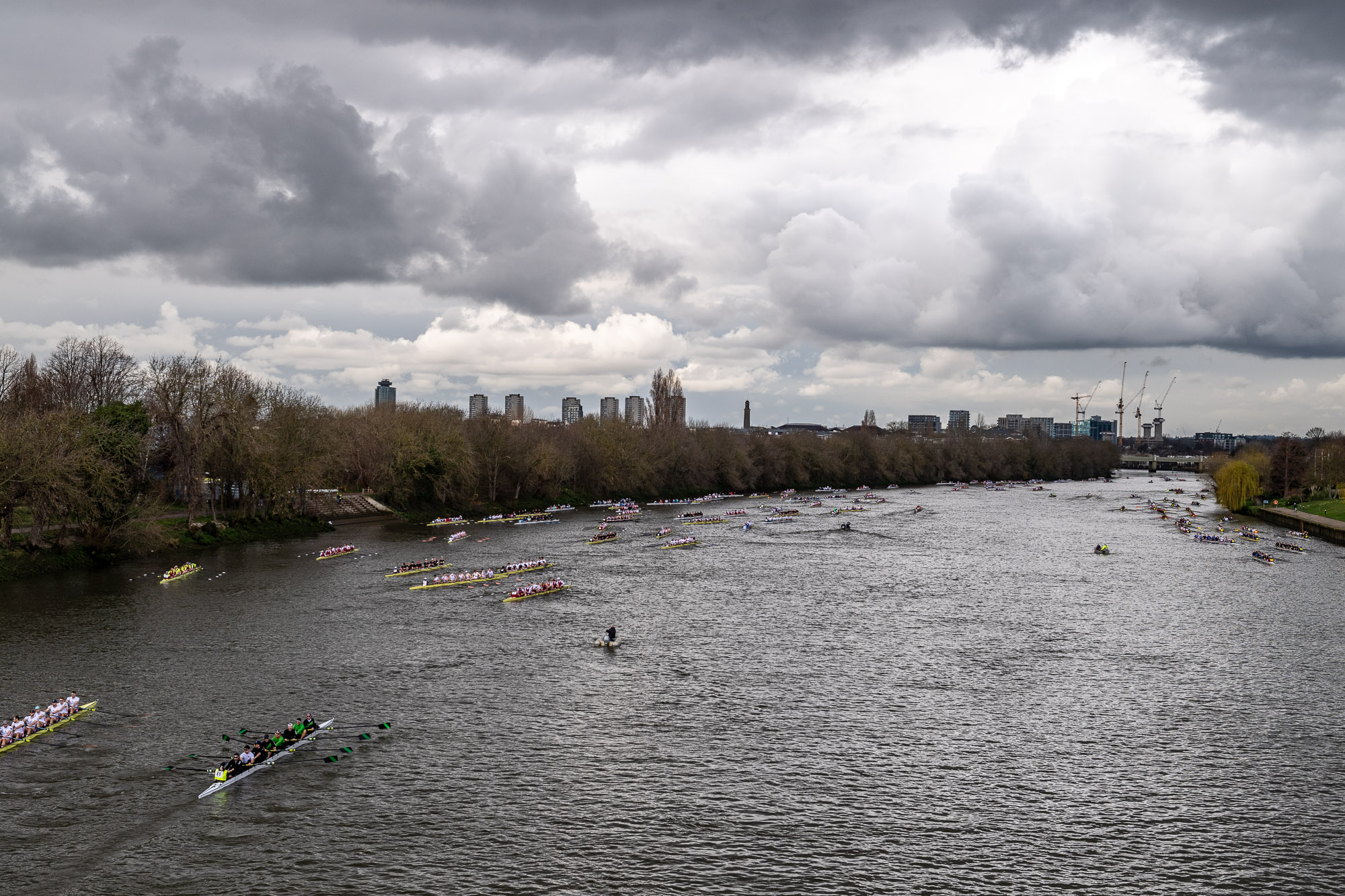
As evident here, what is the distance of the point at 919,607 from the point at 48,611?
203 feet

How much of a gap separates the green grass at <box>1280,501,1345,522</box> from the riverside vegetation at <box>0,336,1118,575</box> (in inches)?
4150

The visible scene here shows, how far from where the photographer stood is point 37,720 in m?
37.7

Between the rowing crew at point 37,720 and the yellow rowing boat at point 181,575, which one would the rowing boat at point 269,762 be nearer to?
the rowing crew at point 37,720

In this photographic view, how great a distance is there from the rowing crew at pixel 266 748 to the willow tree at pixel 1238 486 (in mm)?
154996

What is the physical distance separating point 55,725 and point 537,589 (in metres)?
36.1

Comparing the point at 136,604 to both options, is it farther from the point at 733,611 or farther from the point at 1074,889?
the point at 1074,889

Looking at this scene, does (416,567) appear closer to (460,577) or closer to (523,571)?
(460,577)

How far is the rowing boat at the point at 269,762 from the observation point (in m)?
32.6

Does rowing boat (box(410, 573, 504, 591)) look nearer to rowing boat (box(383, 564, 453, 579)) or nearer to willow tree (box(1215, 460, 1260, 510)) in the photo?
rowing boat (box(383, 564, 453, 579))

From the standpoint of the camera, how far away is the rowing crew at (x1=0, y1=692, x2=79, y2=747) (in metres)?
36.5

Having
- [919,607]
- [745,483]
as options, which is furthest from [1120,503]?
[919,607]

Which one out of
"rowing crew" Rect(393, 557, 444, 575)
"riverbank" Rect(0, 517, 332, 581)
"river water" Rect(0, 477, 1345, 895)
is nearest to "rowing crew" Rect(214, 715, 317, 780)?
"river water" Rect(0, 477, 1345, 895)

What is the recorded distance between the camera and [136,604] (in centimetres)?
6450

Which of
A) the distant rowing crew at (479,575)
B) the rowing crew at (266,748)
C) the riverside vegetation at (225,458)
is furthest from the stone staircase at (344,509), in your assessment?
the rowing crew at (266,748)
